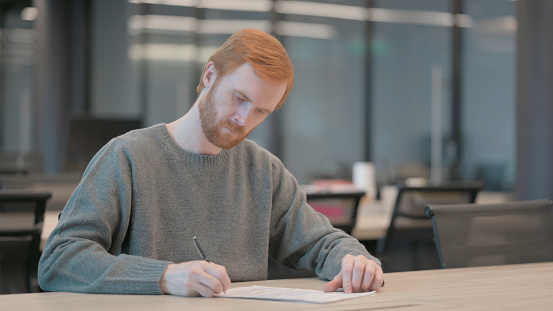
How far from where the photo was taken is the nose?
1.67m

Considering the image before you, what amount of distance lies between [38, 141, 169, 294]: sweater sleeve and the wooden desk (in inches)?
1.3

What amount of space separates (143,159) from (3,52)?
10.4 m

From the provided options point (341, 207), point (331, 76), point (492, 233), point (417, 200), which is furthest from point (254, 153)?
point (331, 76)

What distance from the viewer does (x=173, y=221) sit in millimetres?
1723

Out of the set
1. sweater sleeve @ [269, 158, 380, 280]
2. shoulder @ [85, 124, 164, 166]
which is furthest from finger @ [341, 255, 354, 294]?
shoulder @ [85, 124, 164, 166]

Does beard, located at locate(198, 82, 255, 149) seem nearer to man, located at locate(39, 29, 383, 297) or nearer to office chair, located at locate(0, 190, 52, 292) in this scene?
man, located at locate(39, 29, 383, 297)

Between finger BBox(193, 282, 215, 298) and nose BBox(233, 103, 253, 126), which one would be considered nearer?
finger BBox(193, 282, 215, 298)

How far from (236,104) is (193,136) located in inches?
6.5

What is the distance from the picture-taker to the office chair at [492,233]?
2.08m

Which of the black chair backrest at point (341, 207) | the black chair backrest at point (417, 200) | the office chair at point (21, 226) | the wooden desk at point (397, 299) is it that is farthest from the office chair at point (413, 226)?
the wooden desk at point (397, 299)

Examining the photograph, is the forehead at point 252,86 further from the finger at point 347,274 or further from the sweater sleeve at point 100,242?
the finger at point 347,274

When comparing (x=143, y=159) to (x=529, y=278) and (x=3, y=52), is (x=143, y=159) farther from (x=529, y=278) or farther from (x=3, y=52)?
(x=3, y=52)

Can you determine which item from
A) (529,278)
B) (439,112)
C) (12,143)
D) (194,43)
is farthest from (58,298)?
(12,143)

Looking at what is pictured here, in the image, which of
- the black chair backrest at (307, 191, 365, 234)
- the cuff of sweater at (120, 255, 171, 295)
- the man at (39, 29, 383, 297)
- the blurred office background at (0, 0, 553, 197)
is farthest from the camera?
the blurred office background at (0, 0, 553, 197)
